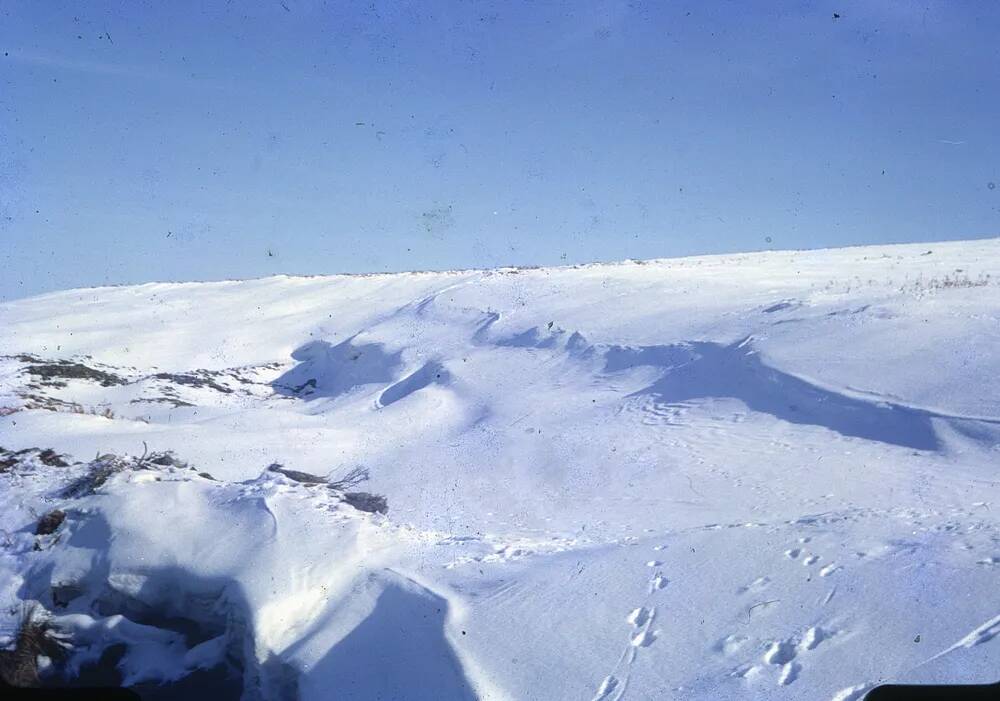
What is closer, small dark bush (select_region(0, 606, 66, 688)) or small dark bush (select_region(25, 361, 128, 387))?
small dark bush (select_region(0, 606, 66, 688))

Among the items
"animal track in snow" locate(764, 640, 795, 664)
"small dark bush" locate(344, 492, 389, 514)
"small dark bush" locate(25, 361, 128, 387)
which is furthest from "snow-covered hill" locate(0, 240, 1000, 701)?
"small dark bush" locate(25, 361, 128, 387)

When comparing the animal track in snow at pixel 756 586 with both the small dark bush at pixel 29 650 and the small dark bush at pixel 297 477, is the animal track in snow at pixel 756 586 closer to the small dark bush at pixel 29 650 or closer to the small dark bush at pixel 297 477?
the small dark bush at pixel 29 650

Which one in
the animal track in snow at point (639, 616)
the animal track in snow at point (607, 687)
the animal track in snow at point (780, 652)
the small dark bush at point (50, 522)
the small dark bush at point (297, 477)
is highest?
the small dark bush at point (50, 522)

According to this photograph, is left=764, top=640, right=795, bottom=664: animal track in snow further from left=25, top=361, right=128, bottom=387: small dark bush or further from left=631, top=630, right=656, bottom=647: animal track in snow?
left=25, top=361, right=128, bottom=387: small dark bush

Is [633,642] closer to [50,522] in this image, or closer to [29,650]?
[29,650]

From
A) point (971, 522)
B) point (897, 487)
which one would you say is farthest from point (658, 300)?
point (971, 522)

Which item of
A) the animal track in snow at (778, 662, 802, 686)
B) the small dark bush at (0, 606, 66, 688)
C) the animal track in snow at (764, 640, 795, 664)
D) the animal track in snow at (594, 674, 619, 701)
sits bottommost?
the small dark bush at (0, 606, 66, 688)

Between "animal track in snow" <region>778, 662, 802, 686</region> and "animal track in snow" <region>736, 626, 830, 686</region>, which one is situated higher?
"animal track in snow" <region>778, 662, 802, 686</region>

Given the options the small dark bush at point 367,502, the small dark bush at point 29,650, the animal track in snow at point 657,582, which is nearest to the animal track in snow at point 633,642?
the animal track in snow at point 657,582

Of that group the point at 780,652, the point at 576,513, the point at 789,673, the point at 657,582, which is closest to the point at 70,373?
the point at 576,513
